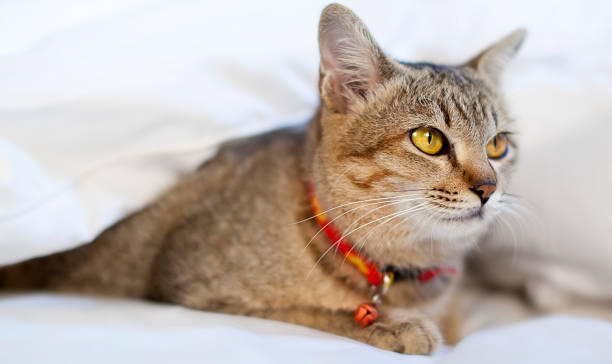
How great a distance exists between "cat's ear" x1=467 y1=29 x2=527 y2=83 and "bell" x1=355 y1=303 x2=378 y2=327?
0.67m

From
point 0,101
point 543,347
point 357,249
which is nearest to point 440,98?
point 357,249

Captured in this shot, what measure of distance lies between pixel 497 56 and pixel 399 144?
18.1 inches

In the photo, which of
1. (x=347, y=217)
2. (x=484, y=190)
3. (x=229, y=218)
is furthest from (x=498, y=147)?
(x=229, y=218)

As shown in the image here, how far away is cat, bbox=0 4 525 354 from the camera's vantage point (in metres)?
0.96

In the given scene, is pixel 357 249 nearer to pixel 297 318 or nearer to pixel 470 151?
pixel 297 318

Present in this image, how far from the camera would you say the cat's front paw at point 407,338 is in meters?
0.92

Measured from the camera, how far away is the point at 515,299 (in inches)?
58.1

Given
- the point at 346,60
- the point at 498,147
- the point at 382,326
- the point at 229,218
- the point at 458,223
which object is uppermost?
the point at 346,60

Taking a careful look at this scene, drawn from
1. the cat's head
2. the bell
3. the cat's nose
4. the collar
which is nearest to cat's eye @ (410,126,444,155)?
the cat's head

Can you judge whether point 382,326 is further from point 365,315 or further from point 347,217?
point 347,217

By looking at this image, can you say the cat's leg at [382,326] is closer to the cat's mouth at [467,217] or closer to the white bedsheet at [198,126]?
the white bedsheet at [198,126]

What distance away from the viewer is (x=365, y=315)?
100 cm

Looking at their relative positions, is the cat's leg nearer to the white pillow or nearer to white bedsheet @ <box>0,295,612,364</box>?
white bedsheet @ <box>0,295,612,364</box>

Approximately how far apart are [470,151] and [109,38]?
32.8 inches
